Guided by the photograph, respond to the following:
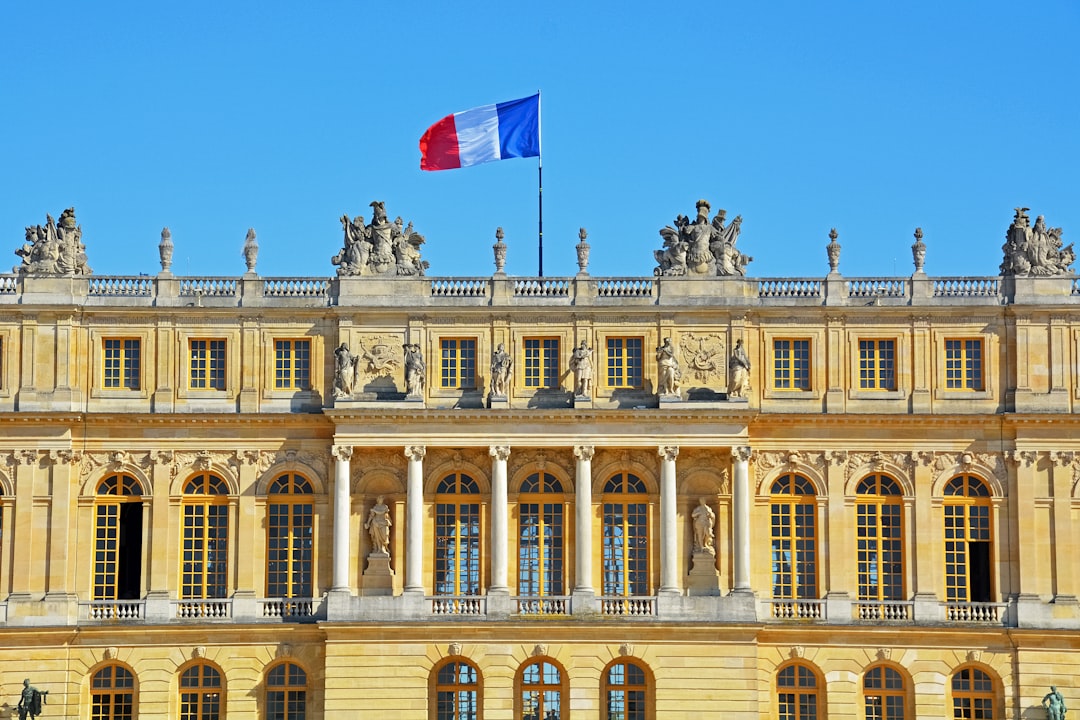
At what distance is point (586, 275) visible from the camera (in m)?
61.8

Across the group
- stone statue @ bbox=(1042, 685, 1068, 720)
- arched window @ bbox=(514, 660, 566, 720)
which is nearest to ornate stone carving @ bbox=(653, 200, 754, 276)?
arched window @ bbox=(514, 660, 566, 720)

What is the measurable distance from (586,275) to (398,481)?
8.61 meters

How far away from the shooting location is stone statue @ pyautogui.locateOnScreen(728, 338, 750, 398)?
60188 mm

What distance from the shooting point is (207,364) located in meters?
62.0

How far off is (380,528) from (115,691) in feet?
30.7

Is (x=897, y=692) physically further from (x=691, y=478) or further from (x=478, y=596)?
(x=478, y=596)

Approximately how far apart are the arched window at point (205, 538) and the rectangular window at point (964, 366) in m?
22.7

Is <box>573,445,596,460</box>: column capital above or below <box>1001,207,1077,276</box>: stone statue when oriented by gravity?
below

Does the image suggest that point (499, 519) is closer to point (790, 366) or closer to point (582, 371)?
point (582, 371)

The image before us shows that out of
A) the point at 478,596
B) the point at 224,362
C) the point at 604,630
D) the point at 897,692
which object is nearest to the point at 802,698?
the point at 897,692

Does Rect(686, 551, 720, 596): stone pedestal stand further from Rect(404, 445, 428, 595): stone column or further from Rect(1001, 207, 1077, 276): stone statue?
Rect(1001, 207, 1077, 276): stone statue

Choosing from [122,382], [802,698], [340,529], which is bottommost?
[802,698]

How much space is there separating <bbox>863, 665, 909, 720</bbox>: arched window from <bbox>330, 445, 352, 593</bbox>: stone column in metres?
16.0

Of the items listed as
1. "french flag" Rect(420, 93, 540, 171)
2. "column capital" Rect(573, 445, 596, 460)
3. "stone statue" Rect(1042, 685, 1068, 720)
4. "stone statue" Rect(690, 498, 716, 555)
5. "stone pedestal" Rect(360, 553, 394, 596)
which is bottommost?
"stone statue" Rect(1042, 685, 1068, 720)
